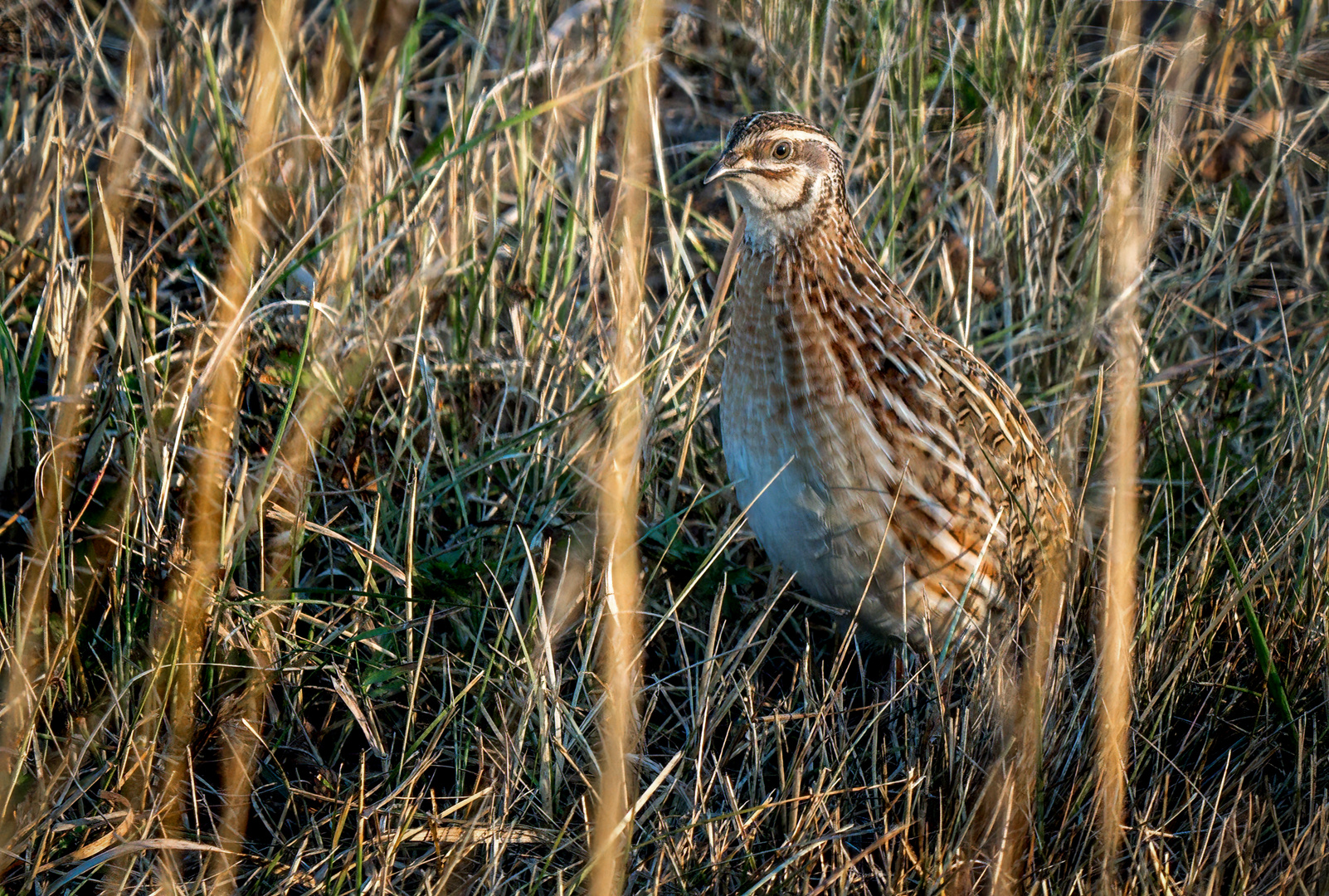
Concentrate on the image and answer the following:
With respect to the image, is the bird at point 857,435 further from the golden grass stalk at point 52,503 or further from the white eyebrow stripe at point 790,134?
the golden grass stalk at point 52,503

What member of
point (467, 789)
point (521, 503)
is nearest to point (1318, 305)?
point (521, 503)

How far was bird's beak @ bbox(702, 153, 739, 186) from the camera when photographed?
3359 millimetres

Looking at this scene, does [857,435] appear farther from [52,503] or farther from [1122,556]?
[52,503]

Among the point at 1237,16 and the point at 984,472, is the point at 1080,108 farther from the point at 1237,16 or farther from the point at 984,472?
the point at 984,472

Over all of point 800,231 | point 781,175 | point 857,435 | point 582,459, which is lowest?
point 582,459

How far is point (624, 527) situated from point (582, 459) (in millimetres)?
1333

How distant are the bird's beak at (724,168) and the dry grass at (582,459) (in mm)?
285

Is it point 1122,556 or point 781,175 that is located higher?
point 781,175

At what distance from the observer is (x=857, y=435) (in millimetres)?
3246

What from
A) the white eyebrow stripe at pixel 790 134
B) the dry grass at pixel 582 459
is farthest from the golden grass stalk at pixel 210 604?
the white eyebrow stripe at pixel 790 134

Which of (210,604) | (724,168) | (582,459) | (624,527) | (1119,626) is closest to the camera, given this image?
(624,527)

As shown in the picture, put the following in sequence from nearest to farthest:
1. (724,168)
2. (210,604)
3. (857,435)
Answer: (210,604) < (857,435) < (724,168)

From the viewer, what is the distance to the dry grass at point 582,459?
280cm

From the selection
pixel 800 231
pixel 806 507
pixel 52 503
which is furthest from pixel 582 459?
pixel 52 503
